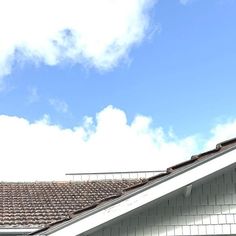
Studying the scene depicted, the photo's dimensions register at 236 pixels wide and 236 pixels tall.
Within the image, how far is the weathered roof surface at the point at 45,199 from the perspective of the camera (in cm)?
1222

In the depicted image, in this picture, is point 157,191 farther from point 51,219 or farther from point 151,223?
point 51,219

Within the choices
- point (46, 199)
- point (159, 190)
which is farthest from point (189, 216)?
point (46, 199)

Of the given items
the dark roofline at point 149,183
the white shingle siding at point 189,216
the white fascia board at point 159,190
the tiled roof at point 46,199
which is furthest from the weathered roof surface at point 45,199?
the white fascia board at point 159,190

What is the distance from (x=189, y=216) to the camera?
7.90m

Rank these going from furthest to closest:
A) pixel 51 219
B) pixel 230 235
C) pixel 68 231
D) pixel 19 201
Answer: pixel 19 201, pixel 51 219, pixel 230 235, pixel 68 231

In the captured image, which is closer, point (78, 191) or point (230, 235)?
point (230, 235)

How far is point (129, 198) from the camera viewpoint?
24.3ft

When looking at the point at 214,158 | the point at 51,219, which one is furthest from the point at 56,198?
the point at 214,158

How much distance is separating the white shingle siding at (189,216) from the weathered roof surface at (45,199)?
3388mm

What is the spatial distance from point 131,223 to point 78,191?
7.97 m

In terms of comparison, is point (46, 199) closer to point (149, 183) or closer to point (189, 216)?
point (189, 216)

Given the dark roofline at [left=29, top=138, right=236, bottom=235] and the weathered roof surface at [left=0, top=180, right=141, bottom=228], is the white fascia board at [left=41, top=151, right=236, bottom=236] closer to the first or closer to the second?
the dark roofline at [left=29, top=138, right=236, bottom=235]

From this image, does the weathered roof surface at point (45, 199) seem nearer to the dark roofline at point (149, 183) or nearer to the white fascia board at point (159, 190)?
the dark roofline at point (149, 183)

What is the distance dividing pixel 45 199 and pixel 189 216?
727 cm
